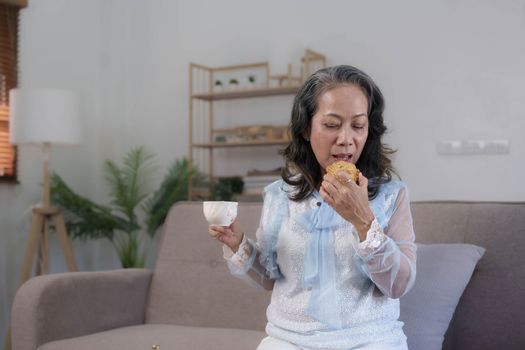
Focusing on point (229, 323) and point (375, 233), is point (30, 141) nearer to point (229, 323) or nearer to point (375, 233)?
point (229, 323)

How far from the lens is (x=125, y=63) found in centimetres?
511

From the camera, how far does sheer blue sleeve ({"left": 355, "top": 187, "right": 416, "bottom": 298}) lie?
1.28 m

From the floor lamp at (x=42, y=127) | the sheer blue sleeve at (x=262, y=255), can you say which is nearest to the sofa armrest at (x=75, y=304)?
the sheer blue sleeve at (x=262, y=255)

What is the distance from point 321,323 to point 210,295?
3.44 feet

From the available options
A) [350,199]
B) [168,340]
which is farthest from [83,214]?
[350,199]

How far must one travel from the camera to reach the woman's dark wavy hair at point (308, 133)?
150cm

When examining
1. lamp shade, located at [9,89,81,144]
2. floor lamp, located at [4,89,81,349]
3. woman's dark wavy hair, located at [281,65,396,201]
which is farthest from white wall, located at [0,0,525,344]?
woman's dark wavy hair, located at [281,65,396,201]

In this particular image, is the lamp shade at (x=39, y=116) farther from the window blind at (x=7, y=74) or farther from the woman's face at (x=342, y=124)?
the woman's face at (x=342, y=124)

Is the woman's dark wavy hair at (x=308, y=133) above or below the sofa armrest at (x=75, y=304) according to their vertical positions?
above

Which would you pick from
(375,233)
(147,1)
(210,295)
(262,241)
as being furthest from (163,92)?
(375,233)

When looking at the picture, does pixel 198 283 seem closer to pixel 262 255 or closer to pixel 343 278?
pixel 262 255

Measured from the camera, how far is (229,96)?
4598 millimetres

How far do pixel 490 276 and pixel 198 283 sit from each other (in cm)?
106

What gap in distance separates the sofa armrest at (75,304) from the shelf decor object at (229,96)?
1975 millimetres
